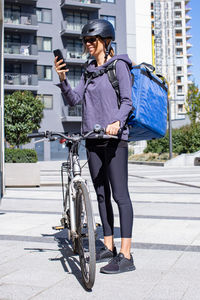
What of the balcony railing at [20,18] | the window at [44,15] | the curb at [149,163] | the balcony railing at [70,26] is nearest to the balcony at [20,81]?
the balcony railing at [20,18]

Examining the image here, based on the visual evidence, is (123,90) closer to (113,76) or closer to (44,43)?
(113,76)

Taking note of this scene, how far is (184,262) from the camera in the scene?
3623 millimetres

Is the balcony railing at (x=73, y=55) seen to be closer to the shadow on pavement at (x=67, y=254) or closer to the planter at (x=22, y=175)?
the planter at (x=22, y=175)

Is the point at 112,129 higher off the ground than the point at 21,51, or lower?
lower

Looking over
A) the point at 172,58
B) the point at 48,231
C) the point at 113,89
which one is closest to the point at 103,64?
the point at 113,89

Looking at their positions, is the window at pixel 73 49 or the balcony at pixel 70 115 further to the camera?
the window at pixel 73 49

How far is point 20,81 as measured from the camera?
37906mm

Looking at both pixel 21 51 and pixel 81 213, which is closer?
pixel 81 213

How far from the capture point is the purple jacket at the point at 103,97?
3.48m

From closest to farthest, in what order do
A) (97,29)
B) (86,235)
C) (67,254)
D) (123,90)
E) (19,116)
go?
(86,235) → (123,90) → (97,29) → (67,254) → (19,116)

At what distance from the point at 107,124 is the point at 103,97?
9.0 inches

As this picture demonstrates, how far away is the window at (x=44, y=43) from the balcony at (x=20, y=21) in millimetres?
1742

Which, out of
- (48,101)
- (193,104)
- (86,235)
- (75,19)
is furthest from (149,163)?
(86,235)

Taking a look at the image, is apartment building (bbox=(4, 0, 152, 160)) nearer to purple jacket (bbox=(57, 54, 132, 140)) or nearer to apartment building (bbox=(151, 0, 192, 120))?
purple jacket (bbox=(57, 54, 132, 140))
